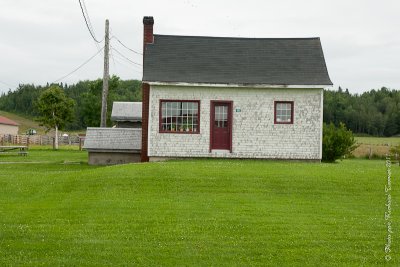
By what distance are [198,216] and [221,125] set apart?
12.0 meters

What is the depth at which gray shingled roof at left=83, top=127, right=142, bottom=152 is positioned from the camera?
26.7 meters

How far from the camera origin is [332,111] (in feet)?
231

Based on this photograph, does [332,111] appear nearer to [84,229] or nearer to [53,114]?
[53,114]

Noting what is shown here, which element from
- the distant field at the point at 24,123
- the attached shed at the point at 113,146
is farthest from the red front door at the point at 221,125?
the distant field at the point at 24,123

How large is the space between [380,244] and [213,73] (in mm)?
14857

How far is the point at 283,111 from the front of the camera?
24.4 meters

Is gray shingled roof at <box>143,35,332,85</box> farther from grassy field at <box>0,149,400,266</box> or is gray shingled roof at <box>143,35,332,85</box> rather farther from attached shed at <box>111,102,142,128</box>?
attached shed at <box>111,102,142,128</box>

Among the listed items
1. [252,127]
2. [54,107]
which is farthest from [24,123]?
[252,127]

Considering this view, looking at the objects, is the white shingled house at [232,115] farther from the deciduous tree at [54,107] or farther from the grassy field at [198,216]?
the deciduous tree at [54,107]

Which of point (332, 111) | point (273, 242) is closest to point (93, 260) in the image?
point (273, 242)

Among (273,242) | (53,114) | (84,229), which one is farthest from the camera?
(53,114)

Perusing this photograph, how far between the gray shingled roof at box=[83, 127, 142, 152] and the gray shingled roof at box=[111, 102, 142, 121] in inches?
524

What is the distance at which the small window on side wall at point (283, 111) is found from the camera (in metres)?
24.3

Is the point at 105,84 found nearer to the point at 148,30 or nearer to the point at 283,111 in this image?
the point at 148,30
